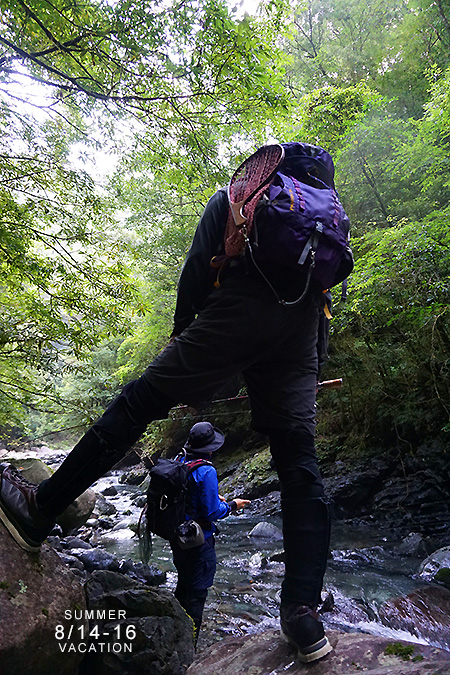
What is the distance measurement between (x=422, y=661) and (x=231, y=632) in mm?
2316

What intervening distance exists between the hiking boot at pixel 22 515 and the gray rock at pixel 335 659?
36.6 inches

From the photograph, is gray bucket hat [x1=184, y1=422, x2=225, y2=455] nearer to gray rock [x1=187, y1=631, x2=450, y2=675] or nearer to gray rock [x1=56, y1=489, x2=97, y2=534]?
gray rock [x1=187, y1=631, x2=450, y2=675]

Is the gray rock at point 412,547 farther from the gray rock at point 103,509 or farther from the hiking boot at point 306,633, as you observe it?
the gray rock at point 103,509

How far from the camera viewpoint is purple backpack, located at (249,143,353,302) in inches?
61.0

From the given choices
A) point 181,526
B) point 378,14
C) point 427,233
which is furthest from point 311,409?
point 378,14

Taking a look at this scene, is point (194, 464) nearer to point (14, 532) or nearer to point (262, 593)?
point (14, 532)

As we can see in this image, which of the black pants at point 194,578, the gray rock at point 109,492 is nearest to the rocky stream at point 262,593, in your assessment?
the black pants at point 194,578

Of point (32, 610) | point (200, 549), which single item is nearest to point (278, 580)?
point (200, 549)

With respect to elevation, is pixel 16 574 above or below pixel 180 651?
above

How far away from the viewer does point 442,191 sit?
29.2 feet

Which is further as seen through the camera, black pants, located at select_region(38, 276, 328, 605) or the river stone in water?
the river stone in water

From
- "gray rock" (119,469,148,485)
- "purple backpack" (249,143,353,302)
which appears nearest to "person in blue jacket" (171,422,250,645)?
"purple backpack" (249,143,353,302)

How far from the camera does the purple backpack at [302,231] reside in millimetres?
1549

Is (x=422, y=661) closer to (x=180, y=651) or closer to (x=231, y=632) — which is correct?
(x=180, y=651)
